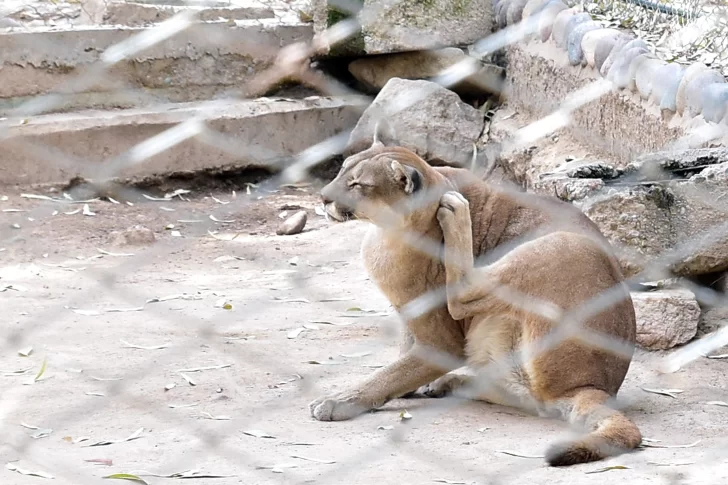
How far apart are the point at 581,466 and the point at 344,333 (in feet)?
5.51

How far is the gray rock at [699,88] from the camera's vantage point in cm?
447

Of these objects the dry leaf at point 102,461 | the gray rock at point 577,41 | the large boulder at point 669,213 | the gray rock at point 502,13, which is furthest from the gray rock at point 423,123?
the dry leaf at point 102,461

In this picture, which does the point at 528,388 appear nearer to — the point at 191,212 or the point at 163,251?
the point at 163,251

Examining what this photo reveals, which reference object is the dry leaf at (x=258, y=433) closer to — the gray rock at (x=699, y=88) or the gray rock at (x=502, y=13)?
the gray rock at (x=699, y=88)

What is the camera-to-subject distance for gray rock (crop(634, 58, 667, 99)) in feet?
16.3

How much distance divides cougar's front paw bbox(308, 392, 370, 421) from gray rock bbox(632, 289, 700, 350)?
1.17 metres

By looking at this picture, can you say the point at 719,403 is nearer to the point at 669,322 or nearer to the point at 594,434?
the point at 669,322

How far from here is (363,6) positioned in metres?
7.13

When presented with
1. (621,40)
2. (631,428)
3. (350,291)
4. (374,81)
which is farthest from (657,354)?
(374,81)

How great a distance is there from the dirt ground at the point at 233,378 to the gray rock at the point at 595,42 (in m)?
1.47

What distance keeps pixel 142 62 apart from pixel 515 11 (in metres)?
2.28

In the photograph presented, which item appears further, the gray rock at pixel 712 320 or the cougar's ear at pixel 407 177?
the gray rock at pixel 712 320

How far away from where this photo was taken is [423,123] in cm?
671

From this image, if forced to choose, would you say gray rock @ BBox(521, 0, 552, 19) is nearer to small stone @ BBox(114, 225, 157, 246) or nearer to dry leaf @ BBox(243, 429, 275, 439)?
small stone @ BBox(114, 225, 157, 246)
